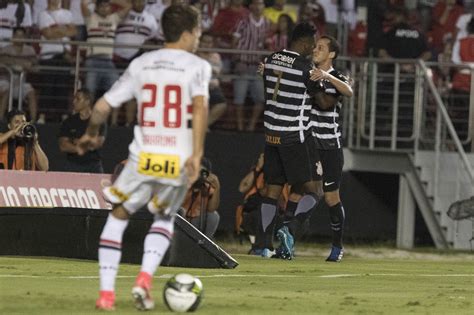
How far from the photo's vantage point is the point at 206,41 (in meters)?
22.4

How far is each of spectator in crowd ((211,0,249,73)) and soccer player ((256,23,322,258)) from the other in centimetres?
658

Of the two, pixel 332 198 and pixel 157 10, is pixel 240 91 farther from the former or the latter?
pixel 332 198

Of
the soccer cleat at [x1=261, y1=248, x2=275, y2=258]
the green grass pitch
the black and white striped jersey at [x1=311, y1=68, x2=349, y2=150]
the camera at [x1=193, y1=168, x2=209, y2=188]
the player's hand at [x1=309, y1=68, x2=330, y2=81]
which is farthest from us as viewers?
the camera at [x1=193, y1=168, x2=209, y2=188]

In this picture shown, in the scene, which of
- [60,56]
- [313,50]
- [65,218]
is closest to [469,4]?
[60,56]

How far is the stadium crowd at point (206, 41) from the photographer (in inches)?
864

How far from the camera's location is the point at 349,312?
10352mm

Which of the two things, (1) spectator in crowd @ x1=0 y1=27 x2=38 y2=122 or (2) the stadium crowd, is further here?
(2) the stadium crowd

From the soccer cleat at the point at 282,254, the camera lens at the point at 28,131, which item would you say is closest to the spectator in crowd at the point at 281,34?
the camera lens at the point at 28,131

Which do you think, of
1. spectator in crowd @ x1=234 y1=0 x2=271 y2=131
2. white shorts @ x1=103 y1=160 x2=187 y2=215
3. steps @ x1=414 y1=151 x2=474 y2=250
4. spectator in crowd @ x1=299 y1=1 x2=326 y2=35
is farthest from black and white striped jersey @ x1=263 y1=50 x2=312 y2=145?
spectator in crowd @ x1=299 y1=1 x2=326 y2=35

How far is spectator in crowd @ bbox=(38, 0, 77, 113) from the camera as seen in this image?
2202cm

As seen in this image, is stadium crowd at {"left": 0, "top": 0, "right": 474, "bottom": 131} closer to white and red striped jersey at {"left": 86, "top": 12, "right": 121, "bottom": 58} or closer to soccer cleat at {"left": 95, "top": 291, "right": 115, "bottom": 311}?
white and red striped jersey at {"left": 86, "top": 12, "right": 121, "bottom": 58}

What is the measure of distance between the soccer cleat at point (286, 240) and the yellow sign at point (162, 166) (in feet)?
21.9

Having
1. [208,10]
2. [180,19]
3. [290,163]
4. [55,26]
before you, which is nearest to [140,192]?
[180,19]

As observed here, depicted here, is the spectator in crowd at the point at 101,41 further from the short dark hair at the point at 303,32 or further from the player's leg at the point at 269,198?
the short dark hair at the point at 303,32
